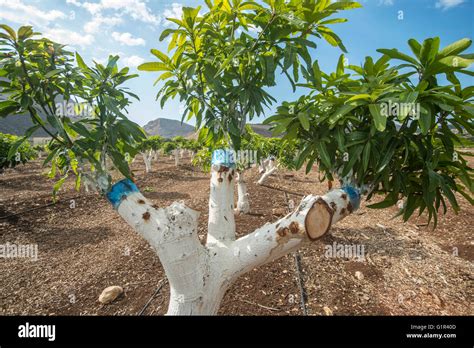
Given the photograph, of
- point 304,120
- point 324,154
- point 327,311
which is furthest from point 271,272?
point 304,120

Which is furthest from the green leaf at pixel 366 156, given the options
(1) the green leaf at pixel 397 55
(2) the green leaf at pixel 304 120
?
(1) the green leaf at pixel 397 55

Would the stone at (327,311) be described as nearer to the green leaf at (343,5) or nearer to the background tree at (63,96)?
the background tree at (63,96)

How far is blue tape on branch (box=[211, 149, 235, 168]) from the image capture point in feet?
6.95

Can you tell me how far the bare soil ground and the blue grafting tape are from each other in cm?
196

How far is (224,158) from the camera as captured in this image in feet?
6.98

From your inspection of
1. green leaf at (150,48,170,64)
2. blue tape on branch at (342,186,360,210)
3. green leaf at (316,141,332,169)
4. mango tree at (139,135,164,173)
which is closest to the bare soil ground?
blue tape on branch at (342,186,360,210)

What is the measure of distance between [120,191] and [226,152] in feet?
3.07

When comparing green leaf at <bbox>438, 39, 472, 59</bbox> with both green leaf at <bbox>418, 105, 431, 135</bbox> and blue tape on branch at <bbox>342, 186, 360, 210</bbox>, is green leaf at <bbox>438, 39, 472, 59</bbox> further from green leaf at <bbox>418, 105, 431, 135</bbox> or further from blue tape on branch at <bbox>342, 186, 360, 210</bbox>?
blue tape on branch at <bbox>342, 186, 360, 210</bbox>

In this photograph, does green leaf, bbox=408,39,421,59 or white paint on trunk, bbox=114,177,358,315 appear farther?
white paint on trunk, bbox=114,177,358,315

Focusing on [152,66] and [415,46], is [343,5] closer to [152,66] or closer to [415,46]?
[415,46]

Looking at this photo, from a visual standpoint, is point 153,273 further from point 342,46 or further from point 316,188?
point 316,188

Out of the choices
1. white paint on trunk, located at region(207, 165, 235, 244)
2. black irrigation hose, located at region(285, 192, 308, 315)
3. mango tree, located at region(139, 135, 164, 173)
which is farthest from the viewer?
mango tree, located at region(139, 135, 164, 173)

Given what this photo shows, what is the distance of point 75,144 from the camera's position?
1.92 m

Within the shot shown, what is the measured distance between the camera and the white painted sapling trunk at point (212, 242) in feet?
5.89
